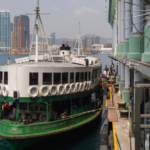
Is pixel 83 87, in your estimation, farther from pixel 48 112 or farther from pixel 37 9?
pixel 37 9

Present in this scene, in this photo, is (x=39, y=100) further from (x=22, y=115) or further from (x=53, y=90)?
(x=22, y=115)

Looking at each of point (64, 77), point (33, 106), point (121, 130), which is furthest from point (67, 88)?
point (121, 130)

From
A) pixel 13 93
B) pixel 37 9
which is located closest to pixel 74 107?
pixel 13 93

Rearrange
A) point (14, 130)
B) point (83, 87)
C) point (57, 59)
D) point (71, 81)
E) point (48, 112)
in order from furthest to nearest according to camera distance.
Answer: point (57, 59) → point (83, 87) → point (71, 81) → point (48, 112) → point (14, 130)

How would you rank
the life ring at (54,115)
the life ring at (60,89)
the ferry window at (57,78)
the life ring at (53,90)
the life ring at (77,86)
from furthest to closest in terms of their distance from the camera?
the life ring at (77,86) → the life ring at (54,115) → the ferry window at (57,78) → the life ring at (60,89) → the life ring at (53,90)

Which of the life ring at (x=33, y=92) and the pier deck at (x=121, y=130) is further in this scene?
the life ring at (x=33, y=92)

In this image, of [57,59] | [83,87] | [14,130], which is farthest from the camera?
[57,59]

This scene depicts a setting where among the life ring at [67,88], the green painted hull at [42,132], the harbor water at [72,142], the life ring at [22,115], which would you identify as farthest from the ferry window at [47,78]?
the harbor water at [72,142]

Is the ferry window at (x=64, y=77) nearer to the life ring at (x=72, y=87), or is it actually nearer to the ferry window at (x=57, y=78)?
the ferry window at (x=57, y=78)

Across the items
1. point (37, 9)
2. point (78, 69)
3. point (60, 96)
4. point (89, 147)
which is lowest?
point (89, 147)

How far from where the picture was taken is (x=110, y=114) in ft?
53.1

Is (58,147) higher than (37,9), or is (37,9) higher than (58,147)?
(37,9)

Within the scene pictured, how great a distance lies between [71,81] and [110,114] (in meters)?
3.40

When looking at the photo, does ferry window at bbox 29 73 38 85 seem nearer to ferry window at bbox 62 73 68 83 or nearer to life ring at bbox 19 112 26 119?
ferry window at bbox 62 73 68 83
